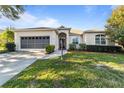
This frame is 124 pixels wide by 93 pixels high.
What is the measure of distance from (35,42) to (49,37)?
2.08 meters

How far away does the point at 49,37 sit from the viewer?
24.2m

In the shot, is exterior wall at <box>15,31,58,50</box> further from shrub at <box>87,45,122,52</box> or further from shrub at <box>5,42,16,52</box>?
shrub at <box>87,45,122,52</box>

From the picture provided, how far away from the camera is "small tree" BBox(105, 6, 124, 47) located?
71.0 ft

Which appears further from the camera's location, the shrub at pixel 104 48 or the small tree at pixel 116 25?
the shrub at pixel 104 48

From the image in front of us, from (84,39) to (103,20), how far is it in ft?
13.2

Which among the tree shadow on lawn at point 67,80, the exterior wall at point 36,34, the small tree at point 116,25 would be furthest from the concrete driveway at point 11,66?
the small tree at point 116,25

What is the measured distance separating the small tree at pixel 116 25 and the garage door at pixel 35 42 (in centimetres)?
785

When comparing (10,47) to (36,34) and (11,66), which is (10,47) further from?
(11,66)

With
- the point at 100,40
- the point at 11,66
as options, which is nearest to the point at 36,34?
the point at 100,40

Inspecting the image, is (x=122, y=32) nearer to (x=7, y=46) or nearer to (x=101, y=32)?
(x=101, y=32)

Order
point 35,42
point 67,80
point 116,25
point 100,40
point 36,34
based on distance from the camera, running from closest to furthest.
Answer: point 67,80 → point 116,25 → point 36,34 → point 35,42 → point 100,40

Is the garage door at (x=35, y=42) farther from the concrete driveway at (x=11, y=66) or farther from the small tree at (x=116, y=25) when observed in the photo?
the concrete driveway at (x=11, y=66)

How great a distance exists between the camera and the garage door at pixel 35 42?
24484 mm

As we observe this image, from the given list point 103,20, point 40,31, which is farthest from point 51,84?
point 103,20
